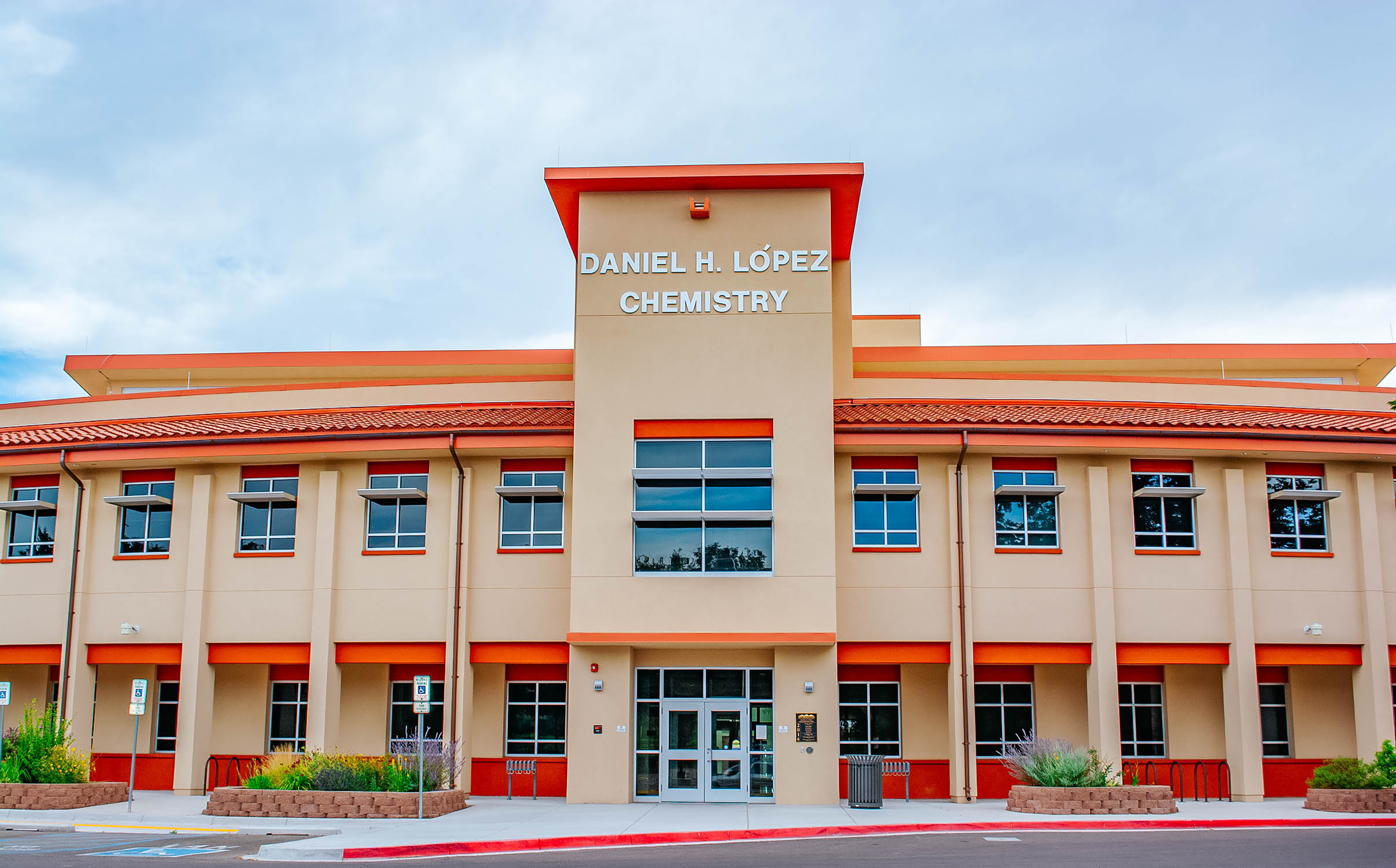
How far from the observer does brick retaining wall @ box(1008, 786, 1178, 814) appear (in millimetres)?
19516

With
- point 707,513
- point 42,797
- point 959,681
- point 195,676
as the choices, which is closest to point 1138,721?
point 959,681

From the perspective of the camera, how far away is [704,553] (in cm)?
2223

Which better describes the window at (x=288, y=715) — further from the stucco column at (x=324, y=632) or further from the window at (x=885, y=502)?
the window at (x=885, y=502)

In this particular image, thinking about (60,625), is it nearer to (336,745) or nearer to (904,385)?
(336,745)

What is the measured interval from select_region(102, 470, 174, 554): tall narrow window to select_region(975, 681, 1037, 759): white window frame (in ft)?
56.7

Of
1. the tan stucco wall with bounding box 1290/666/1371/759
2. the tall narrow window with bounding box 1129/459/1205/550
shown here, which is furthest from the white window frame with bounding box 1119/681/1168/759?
the tall narrow window with bounding box 1129/459/1205/550

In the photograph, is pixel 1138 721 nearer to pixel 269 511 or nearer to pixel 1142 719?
pixel 1142 719

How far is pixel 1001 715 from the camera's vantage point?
77.7ft

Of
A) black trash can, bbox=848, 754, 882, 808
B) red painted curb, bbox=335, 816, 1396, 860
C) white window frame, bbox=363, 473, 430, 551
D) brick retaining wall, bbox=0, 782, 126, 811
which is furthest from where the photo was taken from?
white window frame, bbox=363, 473, 430, 551

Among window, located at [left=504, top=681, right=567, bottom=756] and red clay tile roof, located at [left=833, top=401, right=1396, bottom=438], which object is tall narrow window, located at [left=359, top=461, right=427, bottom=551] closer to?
window, located at [left=504, top=681, right=567, bottom=756]

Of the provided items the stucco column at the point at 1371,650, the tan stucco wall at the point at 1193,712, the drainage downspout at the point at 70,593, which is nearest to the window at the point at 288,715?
the drainage downspout at the point at 70,593

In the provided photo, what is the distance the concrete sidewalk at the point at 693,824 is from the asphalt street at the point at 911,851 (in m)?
0.57

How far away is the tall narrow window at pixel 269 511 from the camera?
79.9 feet

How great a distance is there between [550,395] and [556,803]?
8911mm
